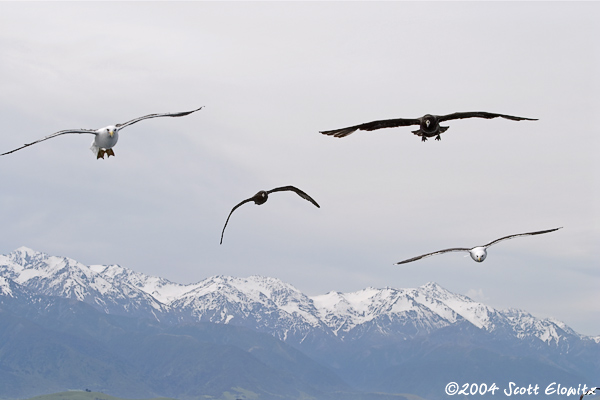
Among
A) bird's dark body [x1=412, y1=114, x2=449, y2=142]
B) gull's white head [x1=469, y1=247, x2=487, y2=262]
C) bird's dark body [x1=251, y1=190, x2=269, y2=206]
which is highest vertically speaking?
bird's dark body [x1=412, y1=114, x2=449, y2=142]

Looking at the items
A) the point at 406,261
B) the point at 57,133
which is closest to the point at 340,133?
the point at 406,261

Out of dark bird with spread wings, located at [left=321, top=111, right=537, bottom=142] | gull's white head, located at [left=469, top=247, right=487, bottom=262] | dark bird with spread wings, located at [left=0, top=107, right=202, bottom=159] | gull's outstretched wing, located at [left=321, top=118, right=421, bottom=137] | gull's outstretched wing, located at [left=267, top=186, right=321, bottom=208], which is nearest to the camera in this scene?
gull's outstretched wing, located at [left=321, top=118, right=421, bottom=137]

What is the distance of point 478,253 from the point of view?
2058 inches

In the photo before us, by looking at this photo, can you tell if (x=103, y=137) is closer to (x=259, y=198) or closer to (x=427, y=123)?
(x=259, y=198)

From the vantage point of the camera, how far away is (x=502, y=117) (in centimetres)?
3822

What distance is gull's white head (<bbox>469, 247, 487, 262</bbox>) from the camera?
5147cm

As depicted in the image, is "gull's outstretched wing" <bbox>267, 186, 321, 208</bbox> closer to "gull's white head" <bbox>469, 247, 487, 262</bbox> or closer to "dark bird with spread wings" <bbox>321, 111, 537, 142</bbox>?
"dark bird with spread wings" <bbox>321, 111, 537, 142</bbox>

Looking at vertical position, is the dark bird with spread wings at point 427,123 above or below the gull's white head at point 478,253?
above

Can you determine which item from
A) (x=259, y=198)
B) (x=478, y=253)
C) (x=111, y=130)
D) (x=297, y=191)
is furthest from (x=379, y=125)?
(x=478, y=253)

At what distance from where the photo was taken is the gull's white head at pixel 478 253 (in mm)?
51469

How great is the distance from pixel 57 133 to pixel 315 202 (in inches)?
547

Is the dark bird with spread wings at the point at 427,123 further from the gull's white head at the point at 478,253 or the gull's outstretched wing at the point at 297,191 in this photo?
the gull's white head at the point at 478,253

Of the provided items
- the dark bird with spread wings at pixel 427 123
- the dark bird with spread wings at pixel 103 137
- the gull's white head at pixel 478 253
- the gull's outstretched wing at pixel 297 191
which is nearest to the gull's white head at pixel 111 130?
the dark bird with spread wings at pixel 103 137

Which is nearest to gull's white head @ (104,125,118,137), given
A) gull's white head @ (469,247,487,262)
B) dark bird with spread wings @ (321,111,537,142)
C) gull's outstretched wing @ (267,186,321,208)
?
gull's outstretched wing @ (267,186,321,208)
